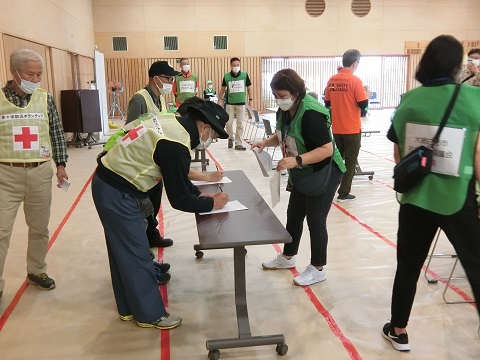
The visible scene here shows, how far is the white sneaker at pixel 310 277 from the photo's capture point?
2.99 m

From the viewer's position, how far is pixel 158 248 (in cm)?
370

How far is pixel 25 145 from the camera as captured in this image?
2.69 meters

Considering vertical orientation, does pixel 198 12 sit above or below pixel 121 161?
above

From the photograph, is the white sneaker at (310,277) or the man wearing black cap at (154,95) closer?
the white sneaker at (310,277)

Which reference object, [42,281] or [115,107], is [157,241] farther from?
[115,107]

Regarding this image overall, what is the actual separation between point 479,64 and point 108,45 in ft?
39.7

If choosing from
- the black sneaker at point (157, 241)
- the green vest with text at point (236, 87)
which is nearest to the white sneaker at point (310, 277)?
the black sneaker at point (157, 241)

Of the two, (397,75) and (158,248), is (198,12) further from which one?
(158,248)

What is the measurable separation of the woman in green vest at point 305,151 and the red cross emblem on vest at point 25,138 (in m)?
1.36

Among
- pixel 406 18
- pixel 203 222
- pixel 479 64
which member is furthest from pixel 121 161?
pixel 406 18

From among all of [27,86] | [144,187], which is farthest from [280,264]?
[27,86]

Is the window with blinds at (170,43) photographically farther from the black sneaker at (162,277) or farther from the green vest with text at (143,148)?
the green vest with text at (143,148)

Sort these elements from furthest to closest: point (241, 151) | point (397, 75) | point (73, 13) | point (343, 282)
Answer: point (397, 75) < point (73, 13) < point (241, 151) < point (343, 282)

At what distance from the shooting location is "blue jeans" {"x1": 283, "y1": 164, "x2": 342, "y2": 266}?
280cm
